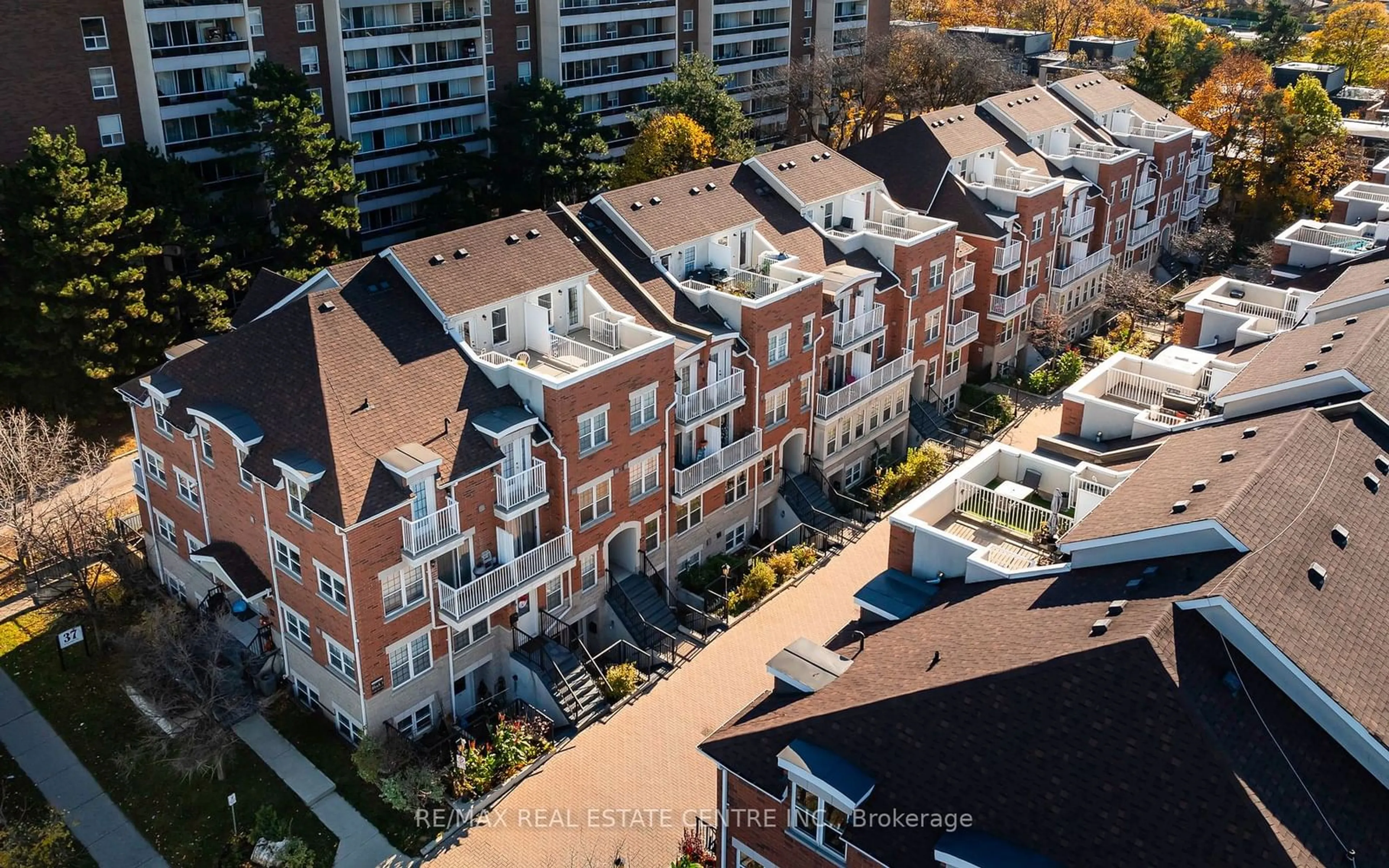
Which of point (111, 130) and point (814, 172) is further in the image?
point (111, 130)

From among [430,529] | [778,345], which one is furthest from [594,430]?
[778,345]

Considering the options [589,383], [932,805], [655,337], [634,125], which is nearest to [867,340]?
[655,337]

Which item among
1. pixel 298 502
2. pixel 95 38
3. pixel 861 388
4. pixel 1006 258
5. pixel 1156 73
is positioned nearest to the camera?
pixel 298 502

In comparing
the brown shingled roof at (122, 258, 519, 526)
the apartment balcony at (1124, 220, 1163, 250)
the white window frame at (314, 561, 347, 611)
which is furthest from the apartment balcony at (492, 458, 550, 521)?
the apartment balcony at (1124, 220, 1163, 250)

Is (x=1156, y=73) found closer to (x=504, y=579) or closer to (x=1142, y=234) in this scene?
(x=1142, y=234)

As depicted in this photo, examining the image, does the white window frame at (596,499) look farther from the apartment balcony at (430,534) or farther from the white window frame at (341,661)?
the white window frame at (341,661)

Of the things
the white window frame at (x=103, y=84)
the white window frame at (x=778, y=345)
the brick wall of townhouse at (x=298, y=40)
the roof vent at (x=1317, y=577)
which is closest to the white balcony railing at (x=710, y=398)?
the white window frame at (x=778, y=345)
